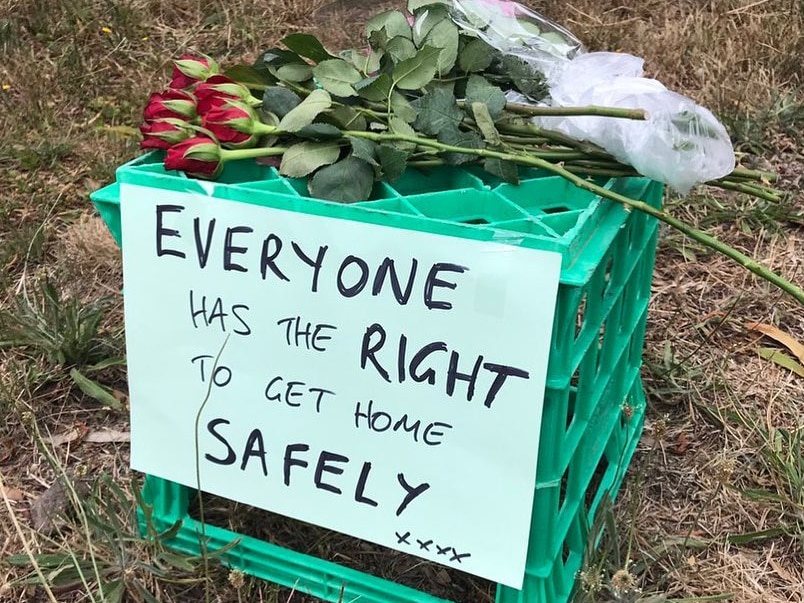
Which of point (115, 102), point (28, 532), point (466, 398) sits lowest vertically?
point (28, 532)

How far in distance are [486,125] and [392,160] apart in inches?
4.4

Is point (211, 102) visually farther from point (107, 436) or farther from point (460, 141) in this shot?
point (107, 436)

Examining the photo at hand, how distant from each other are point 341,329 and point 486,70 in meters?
0.41

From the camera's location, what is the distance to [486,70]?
1.08 meters

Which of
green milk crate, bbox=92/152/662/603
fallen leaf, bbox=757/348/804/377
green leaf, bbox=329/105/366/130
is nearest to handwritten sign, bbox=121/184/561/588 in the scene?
green milk crate, bbox=92/152/662/603

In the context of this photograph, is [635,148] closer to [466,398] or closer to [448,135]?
[448,135]

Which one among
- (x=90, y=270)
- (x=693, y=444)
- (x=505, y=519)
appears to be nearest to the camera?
(x=505, y=519)

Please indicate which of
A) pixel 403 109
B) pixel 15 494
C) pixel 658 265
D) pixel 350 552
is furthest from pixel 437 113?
pixel 658 265

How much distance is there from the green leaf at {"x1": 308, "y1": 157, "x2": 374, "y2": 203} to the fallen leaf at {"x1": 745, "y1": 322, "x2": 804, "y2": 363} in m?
0.97

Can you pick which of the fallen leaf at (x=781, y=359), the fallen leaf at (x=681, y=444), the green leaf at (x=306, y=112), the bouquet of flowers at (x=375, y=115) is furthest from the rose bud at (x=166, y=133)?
the fallen leaf at (x=781, y=359)

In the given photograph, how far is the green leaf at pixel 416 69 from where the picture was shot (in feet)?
3.12

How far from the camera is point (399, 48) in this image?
100 cm

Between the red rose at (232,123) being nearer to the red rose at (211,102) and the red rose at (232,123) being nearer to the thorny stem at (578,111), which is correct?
the red rose at (211,102)

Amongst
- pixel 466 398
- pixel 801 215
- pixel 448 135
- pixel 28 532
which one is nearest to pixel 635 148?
pixel 448 135
